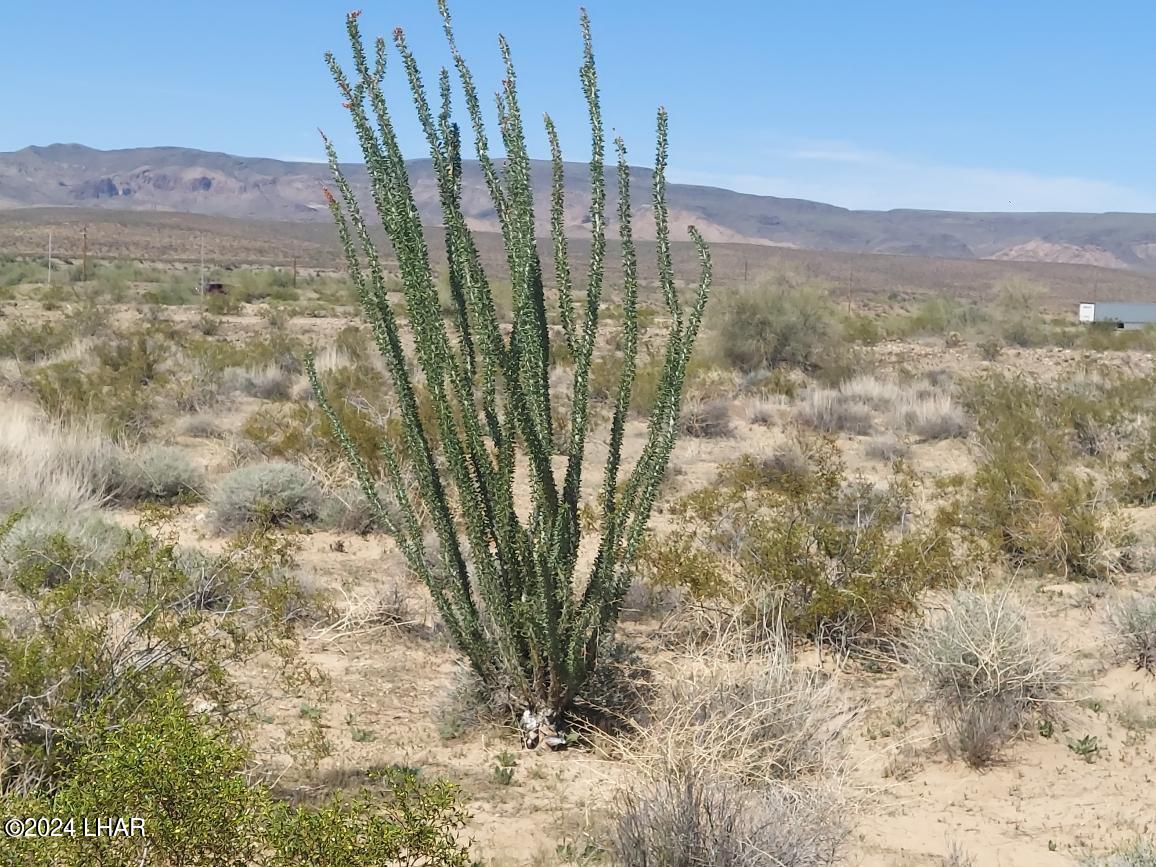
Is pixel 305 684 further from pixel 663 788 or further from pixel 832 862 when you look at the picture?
pixel 832 862

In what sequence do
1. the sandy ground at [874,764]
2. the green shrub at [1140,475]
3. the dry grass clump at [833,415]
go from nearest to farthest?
the sandy ground at [874,764] → the green shrub at [1140,475] → the dry grass clump at [833,415]

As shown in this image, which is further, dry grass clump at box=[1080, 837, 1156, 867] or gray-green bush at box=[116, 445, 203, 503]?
gray-green bush at box=[116, 445, 203, 503]

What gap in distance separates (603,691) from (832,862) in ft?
6.49

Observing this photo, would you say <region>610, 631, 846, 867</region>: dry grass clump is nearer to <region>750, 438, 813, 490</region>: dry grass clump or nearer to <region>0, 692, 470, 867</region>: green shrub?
<region>0, 692, 470, 867</region>: green shrub

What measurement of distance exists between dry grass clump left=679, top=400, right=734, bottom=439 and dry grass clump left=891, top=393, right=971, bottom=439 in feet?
7.87

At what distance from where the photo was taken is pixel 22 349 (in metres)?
18.3

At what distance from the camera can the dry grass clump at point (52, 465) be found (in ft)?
28.5

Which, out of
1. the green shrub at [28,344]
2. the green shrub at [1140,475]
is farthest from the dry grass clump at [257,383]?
the green shrub at [1140,475]

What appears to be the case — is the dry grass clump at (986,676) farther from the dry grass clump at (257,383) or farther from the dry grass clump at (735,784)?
the dry grass clump at (257,383)

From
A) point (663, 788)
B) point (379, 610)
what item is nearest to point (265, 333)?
point (379, 610)

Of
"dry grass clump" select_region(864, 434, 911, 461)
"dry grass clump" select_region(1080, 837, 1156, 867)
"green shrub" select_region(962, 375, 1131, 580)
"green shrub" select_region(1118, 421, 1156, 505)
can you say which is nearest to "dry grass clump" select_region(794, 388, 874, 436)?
"dry grass clump" select_region(864, 434, 911, 461)

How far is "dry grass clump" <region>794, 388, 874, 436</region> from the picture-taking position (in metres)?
16.0

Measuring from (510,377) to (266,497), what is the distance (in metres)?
4.67

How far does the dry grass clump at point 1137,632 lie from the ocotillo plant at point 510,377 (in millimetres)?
3225
